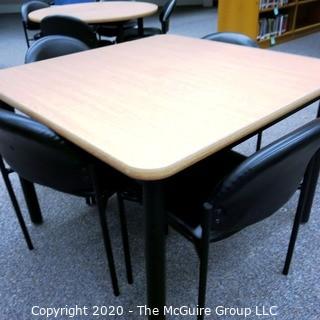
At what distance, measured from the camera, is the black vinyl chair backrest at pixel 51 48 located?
1.73 m

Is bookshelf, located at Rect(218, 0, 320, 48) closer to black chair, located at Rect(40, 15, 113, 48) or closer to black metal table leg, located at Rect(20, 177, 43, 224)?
black chair, located at Rect(40, 15, 113, 48)

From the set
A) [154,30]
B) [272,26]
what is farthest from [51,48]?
[272,26]

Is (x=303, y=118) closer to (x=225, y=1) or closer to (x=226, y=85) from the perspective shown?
(x=226, y=85)

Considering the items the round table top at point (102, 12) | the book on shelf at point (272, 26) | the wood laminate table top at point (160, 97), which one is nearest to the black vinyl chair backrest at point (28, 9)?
the round table top at point (102, 12)

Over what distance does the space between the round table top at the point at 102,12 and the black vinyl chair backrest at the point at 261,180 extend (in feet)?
8.12

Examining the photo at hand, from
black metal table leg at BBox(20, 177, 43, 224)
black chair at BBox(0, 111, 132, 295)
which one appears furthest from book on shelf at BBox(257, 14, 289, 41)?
black chair at BBox(0, 111, 132, 295)

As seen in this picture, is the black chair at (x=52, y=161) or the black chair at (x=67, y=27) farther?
the black chair at (x=67, y=27)

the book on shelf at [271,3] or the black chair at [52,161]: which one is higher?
the black chair at [52,161]

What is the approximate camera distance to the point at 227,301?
1254mm

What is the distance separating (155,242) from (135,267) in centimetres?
57

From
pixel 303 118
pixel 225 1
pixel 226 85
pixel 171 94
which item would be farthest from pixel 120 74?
pixel 225 1

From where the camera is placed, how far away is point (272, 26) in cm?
448

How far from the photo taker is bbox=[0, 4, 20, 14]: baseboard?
24.0 feet

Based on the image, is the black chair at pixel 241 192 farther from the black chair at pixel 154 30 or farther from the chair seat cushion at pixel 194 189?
the black chair at pixel 154 30
